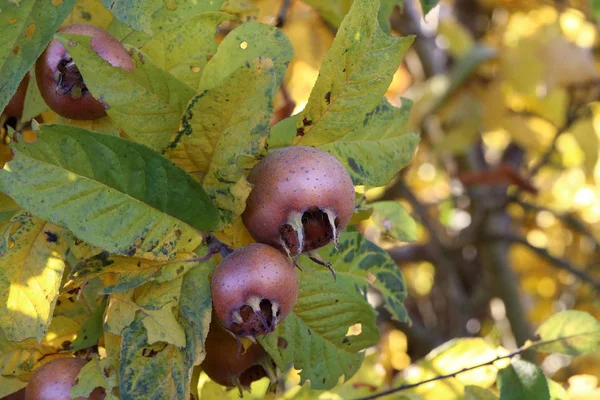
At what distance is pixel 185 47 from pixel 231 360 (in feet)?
1.42

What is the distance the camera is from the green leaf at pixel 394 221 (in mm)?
1297

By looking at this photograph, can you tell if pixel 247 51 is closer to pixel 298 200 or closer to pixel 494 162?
pixel 298 200

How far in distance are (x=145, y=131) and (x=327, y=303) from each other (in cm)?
36

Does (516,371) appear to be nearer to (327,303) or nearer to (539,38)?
(327,303)

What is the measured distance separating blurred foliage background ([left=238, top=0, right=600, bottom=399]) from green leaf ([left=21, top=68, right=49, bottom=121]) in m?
0.97

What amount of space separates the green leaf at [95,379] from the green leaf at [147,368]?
0.04 meters

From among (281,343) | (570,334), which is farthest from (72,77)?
(570,334)

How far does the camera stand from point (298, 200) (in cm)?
74

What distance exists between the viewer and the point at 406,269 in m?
3.56

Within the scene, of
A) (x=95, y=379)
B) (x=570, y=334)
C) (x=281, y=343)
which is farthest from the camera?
(x=570, y=334)

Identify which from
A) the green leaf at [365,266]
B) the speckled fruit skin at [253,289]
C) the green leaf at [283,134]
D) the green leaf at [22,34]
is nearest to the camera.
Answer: the speckled fruit skin at [253,289]

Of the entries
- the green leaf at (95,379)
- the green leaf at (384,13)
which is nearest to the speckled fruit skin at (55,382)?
the green leaf at (95,379)

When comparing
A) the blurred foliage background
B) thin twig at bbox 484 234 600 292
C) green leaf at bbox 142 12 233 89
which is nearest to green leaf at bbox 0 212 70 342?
green leaf at bbox 142 12 233 89

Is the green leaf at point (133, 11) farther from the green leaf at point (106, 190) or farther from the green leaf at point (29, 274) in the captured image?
the green leaf at point (29, 274)
